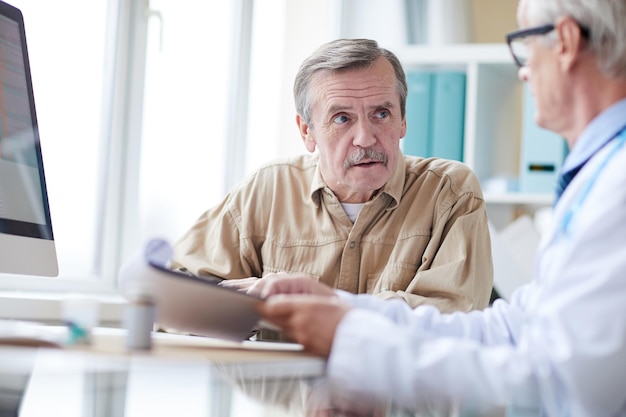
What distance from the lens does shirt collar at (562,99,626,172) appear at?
45.4 inches

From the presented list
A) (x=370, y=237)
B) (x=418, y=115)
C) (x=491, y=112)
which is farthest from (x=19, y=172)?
(x=491, y=112)

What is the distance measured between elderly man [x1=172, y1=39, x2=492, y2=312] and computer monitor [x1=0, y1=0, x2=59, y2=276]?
595 millimetres

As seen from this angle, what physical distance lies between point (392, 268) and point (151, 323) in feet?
3.27

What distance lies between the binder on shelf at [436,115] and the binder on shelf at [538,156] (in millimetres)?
230

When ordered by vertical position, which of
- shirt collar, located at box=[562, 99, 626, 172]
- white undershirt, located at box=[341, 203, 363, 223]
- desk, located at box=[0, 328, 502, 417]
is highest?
shirt collar, located at box=[562, 99, 626, 172]

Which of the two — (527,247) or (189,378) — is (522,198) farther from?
(189,378)

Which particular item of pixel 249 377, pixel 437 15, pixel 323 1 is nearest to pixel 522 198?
pixel 437 15

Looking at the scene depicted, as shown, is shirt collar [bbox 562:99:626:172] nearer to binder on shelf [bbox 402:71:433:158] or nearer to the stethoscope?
the stethoscope

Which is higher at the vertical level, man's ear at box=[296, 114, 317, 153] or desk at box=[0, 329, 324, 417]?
man's ear at box=[296, 114, 317, 153]

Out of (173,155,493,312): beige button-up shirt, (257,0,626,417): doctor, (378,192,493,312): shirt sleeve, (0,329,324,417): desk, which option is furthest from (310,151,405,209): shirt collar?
(0,329,324,417): desk

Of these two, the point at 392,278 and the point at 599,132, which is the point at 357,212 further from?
the point at 599,132

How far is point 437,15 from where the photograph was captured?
3.49 metres

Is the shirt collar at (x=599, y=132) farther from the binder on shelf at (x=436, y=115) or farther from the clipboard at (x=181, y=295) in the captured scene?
the binder on shelf at (x=436, y=115)

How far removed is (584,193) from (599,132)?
0.11 m
